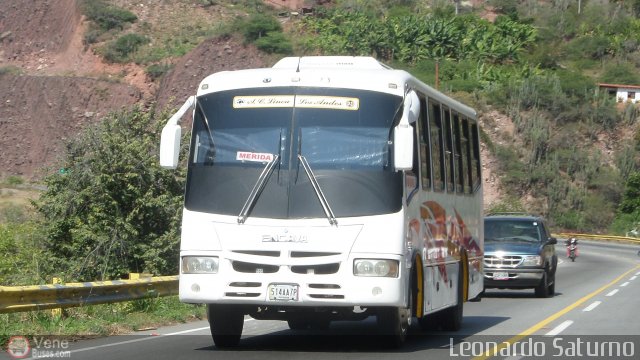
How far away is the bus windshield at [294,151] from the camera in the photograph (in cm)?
1215

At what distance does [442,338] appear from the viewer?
1504 cm

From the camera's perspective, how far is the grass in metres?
14.0

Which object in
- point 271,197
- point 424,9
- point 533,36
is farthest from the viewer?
point 424,9

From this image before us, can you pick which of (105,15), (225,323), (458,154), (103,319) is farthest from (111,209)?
(105,15)

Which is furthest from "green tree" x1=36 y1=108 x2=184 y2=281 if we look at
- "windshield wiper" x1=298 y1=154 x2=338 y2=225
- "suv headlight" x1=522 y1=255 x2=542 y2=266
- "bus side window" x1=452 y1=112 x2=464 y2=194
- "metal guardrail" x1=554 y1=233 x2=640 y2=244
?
"metal guardrail" x1=554 y1=233 x2=640 y2=244

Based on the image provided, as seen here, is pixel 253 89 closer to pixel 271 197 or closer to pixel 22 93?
pixel 271 197

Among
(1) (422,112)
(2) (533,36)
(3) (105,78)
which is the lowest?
(1) (422,112)

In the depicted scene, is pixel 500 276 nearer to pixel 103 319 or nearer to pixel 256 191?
pixel 103 319

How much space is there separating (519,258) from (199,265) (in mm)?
14159

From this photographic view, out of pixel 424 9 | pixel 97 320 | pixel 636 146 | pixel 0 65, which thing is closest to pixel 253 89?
pixel 97 320

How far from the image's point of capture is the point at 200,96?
1290 cm

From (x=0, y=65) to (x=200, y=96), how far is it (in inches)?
3369

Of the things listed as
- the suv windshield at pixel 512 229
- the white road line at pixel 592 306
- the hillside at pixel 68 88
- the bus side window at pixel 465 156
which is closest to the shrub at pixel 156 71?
the hillside at pixel 68 88

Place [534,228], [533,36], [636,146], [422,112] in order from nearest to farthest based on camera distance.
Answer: [422,112] → [534,228] → [636,146] → [533,36]
